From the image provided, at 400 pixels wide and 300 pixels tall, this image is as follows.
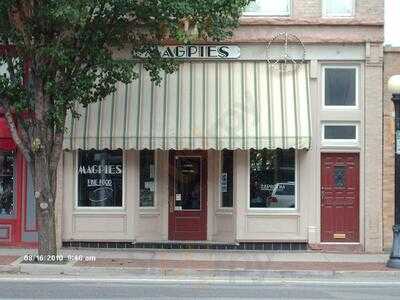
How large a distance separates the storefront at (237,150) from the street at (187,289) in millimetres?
3929

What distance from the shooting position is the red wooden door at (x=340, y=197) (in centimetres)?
1711

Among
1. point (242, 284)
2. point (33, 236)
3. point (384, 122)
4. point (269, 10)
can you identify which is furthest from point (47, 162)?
point (384, 122)

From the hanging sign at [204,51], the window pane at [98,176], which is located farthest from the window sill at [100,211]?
the hanging sign at [204,51]

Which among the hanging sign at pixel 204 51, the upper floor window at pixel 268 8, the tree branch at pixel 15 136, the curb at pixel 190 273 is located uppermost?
the upper floor window at pixel 268 8

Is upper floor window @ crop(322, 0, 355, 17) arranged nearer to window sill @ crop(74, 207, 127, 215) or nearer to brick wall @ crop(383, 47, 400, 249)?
brick wall @ crop(383, 47, 400, 249)

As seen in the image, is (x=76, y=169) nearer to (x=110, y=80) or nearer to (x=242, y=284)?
(x=110, y=80)

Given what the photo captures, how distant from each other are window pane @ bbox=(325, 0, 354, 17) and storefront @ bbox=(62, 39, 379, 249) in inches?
33.6

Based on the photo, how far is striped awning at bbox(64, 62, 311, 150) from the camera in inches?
646

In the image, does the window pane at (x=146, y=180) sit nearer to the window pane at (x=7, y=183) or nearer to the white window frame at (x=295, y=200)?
the white window frame at (x=295, y=200)

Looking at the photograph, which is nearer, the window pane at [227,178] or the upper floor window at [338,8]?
the upper floor window at [338,8]

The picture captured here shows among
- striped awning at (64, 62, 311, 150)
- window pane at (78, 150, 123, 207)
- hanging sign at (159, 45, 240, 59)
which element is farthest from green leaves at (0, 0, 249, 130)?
window pane at (78, 150, 123, 207)

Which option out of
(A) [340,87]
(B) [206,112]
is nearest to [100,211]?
(B) [206,112]

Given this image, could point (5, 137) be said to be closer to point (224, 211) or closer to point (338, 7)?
point (224, 211)

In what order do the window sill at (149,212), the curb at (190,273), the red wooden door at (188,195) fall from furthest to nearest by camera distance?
the red wooden door at (188,195), the window sill at (149,212), the curb at (190,273)
